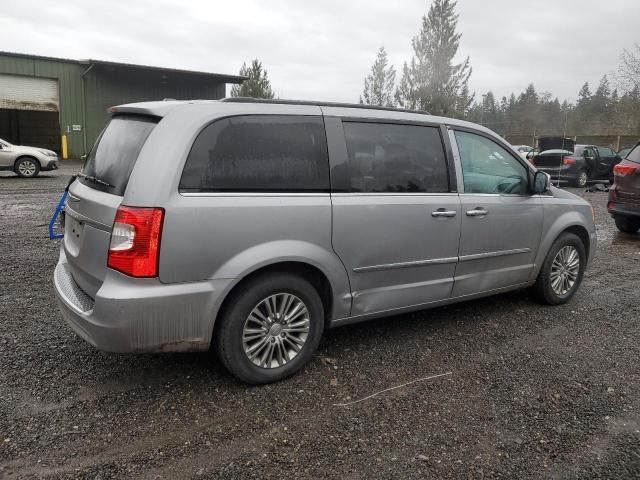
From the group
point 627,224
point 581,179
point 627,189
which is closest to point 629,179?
point 627,189

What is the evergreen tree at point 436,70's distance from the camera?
4072 cm

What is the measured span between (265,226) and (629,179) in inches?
298

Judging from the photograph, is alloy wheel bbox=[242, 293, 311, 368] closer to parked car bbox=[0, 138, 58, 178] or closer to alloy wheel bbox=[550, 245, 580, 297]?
alloy wheel bbox=[550, 245, 580, 297]

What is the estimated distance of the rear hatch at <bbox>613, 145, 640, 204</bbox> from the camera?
824 cm

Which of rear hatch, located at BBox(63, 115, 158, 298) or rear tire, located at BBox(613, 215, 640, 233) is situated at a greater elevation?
rear hatch, located at BBox(63, 115, 158, 298)

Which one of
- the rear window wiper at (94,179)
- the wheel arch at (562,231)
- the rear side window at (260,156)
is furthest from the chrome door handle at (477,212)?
the rear window wiper at (94,179)

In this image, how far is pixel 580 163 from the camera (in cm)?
1712

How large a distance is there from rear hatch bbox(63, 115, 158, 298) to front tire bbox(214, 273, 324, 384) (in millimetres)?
788

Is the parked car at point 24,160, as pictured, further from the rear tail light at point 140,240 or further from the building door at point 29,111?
the rear tail light at point 140,240

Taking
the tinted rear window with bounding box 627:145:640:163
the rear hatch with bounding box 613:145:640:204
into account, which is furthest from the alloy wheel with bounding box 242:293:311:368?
the tinted rear window with bounding box 627:145:640:163

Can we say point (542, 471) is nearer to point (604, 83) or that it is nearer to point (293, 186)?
point (293, 186)

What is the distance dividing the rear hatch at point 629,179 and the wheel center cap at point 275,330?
293 inches

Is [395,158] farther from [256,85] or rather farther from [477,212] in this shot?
[256,85]

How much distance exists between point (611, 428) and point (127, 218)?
2.91 m
